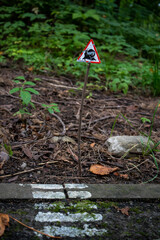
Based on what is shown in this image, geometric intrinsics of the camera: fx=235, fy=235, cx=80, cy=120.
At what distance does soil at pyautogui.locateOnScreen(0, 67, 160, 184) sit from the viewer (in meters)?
1.81

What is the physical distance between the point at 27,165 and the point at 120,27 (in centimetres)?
500

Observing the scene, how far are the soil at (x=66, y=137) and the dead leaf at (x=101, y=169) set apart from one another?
32mm

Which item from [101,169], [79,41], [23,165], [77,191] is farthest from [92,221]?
[79,41]

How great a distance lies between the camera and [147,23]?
693cm

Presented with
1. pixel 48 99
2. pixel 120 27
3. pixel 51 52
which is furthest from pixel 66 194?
pixel 120 27

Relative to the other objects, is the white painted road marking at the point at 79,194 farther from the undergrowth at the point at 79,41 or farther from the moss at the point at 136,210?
the undergrowth at the point at 79,41

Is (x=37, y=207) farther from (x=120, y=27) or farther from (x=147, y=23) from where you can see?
(x=147, y=23)

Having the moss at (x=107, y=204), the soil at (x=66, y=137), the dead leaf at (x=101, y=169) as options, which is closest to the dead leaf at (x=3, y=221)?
the soil at (x=66, y=137)

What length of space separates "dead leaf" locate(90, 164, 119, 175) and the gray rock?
218 mm

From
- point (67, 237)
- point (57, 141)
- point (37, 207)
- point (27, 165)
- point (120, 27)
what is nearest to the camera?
point (67, 237)

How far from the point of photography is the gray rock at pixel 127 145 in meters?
2.08

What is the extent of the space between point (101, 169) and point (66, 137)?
0.53 metres

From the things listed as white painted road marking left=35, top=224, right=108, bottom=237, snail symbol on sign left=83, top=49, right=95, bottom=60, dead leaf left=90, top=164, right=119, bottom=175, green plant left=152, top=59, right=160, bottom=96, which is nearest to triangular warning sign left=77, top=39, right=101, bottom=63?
snail symbol on sign left=83, top=49, right=95, bottom=60

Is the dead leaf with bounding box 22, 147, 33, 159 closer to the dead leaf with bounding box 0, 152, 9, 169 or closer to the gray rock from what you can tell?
the dead leaf with bounding box 0, 152, 9, 169
